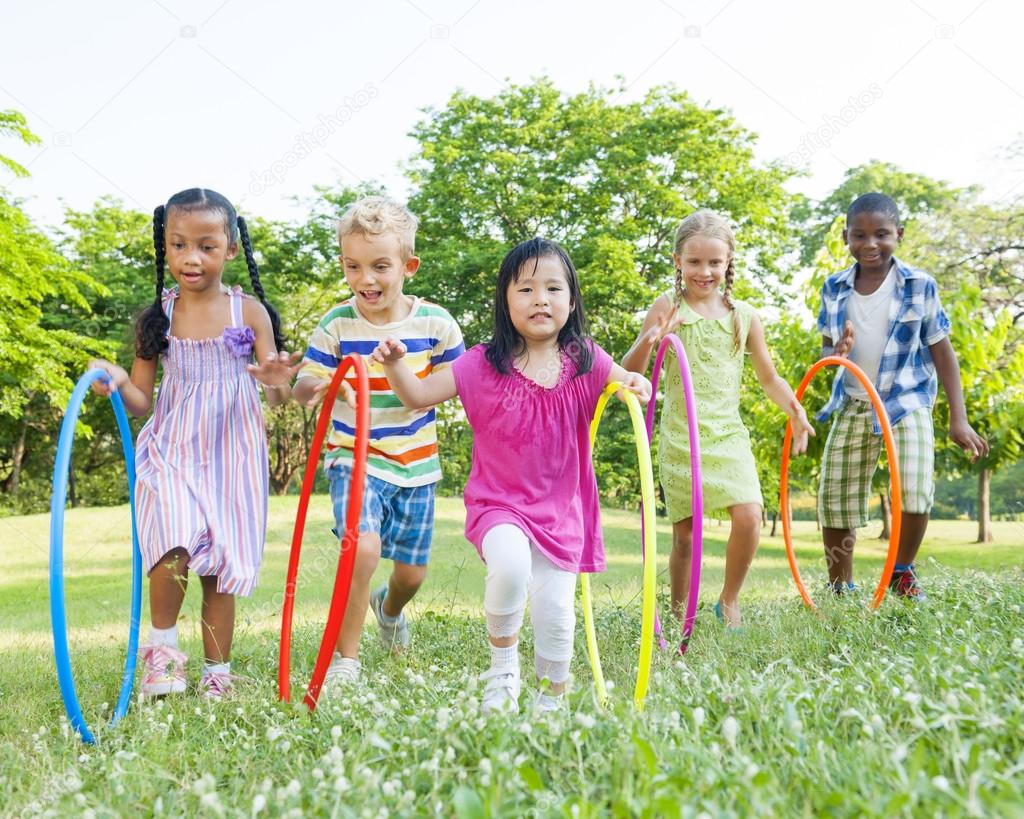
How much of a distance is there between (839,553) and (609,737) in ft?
12.5

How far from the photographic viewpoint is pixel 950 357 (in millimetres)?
5531

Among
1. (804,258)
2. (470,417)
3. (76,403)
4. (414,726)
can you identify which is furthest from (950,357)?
(804,258)

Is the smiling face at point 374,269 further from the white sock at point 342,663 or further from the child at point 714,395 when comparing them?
the white sock at point 342,663

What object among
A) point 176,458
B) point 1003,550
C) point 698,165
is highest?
point 698,165

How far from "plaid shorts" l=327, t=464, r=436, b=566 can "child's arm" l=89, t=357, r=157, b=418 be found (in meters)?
0.88

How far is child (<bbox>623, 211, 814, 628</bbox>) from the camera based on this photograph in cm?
493

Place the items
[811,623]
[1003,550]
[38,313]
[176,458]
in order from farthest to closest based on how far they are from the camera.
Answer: [38,313]
[1003,550]
[811,623]
[176,458]

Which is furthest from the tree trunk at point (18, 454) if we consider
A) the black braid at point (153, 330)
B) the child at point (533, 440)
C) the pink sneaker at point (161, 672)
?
the child at point (533, 440)

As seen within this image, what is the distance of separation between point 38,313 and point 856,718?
65.8 ft

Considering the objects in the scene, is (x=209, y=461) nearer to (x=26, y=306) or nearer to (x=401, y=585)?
(x=401, y=585)

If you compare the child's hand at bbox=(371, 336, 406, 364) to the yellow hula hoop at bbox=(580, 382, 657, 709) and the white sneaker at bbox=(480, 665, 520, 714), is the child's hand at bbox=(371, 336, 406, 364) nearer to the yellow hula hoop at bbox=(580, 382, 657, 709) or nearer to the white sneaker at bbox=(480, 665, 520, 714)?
the yellow hula hoop at bbox=(580, 382, 657, 709)

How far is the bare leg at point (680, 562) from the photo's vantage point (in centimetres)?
518

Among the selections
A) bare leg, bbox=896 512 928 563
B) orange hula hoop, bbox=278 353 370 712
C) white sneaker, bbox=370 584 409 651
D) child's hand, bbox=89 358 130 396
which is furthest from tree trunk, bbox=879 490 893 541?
child's hand, bbox=89 358 130 396

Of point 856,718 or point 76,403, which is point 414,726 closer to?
point 856,718
